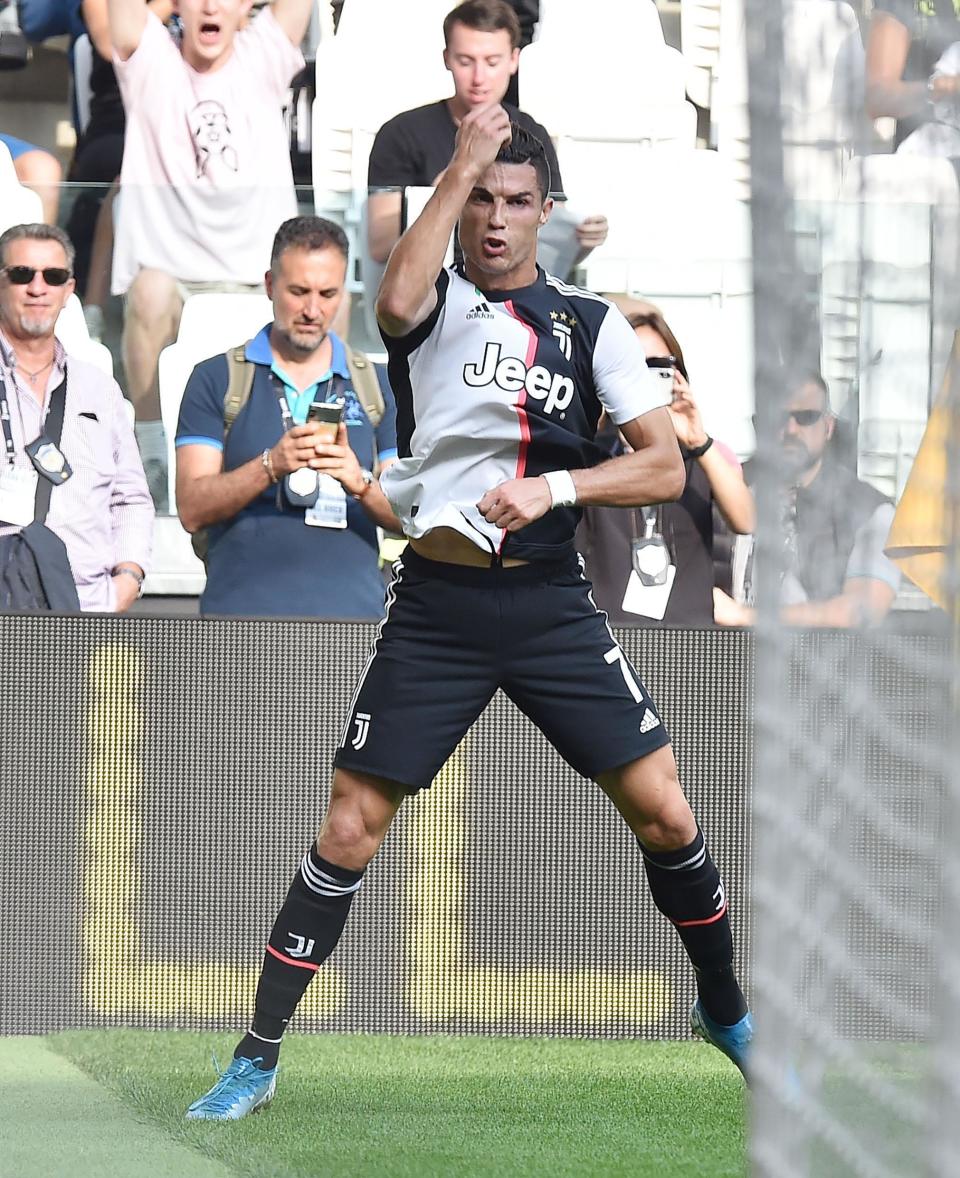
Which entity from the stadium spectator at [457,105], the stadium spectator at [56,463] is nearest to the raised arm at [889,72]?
the stadium spectator at [56,463]

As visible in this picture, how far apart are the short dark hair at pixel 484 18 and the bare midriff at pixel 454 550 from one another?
364 cm

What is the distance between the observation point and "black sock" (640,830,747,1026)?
4.41 m

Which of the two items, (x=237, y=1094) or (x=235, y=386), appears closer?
(x=237, y=1094)

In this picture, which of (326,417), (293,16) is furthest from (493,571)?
(293,16)

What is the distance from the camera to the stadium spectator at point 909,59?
2.18 meters

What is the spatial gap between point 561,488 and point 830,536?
1.79 m

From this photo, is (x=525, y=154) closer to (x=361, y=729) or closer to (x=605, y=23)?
(x=361, y=729)

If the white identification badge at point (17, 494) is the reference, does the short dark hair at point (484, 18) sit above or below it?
above

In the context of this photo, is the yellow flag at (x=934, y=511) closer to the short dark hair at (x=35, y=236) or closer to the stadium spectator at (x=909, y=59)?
the stadium spectator at (x=909, y=59)

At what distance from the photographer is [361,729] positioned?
14.0ft

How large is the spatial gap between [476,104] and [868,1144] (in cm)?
569

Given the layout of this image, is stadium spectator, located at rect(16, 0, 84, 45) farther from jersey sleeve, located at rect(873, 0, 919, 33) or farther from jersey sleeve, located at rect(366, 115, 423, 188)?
jersey sleeve, located at rect(873, 0, 919, 33)

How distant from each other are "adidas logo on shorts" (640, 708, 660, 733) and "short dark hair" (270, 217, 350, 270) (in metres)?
2.19

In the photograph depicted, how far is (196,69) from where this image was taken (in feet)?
26.2
